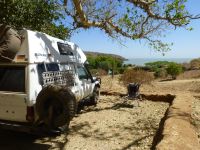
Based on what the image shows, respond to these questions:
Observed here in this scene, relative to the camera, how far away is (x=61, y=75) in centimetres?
814

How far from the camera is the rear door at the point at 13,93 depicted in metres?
6.32

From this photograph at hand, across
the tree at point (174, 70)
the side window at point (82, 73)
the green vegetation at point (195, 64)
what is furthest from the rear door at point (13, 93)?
the green vegetation at point (195, 64)

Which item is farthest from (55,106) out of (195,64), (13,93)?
(195,64)

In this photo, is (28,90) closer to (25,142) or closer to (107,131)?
(25,142)

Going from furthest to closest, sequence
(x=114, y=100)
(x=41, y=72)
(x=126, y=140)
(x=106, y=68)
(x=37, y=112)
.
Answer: (x=106, y=68)
(x=114, y=100)
(x=126, y=140)
(x=41, y=72)
(x=37, y=112)

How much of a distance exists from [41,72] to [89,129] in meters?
2.61

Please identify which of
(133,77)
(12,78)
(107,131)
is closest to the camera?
(12,78)

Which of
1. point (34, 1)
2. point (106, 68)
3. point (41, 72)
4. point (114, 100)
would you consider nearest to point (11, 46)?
point (41, 72)

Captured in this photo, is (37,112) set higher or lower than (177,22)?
lower

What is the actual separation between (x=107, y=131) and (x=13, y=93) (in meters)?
3.13

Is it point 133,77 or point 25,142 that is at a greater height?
point 133,77

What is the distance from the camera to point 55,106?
6555 mm

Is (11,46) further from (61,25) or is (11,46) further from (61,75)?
(61,25)

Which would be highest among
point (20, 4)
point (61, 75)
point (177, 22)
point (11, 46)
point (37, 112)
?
point (20, 4)
